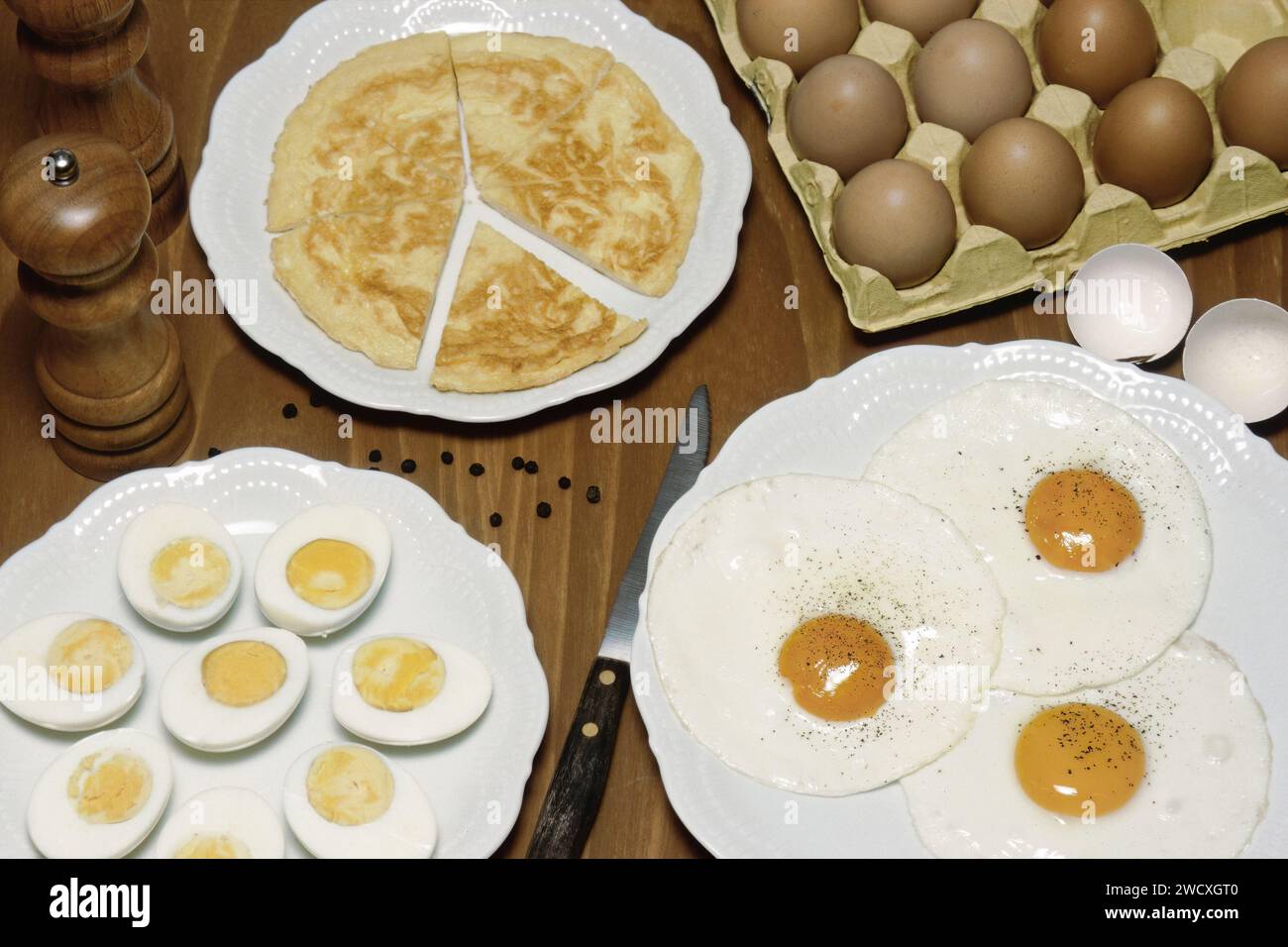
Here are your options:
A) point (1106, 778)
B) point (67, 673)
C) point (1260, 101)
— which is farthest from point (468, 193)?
point (1106, 778)

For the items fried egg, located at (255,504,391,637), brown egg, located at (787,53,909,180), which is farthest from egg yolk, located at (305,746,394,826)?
brown egg, located at (787,53,909,180)

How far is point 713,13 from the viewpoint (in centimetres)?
296

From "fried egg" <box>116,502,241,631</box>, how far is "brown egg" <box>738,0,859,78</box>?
154 cm

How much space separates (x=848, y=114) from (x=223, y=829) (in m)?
1.78

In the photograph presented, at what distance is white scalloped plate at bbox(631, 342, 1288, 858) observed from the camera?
220cm

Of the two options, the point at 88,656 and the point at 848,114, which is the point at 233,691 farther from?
the point at 848,114

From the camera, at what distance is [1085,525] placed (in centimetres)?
237

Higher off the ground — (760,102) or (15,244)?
(760,102)

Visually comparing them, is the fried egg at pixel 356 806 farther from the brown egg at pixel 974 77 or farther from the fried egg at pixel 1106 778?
the brown egg at pixel 974 77

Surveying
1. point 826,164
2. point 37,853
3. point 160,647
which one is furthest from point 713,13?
point 37,853

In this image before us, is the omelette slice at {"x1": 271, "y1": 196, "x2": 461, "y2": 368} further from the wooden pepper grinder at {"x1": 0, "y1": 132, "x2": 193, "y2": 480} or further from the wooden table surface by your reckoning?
the wooden pepper grinder at {"x1": 0, "y1": 132, "x2": 193, "y2": 480}
